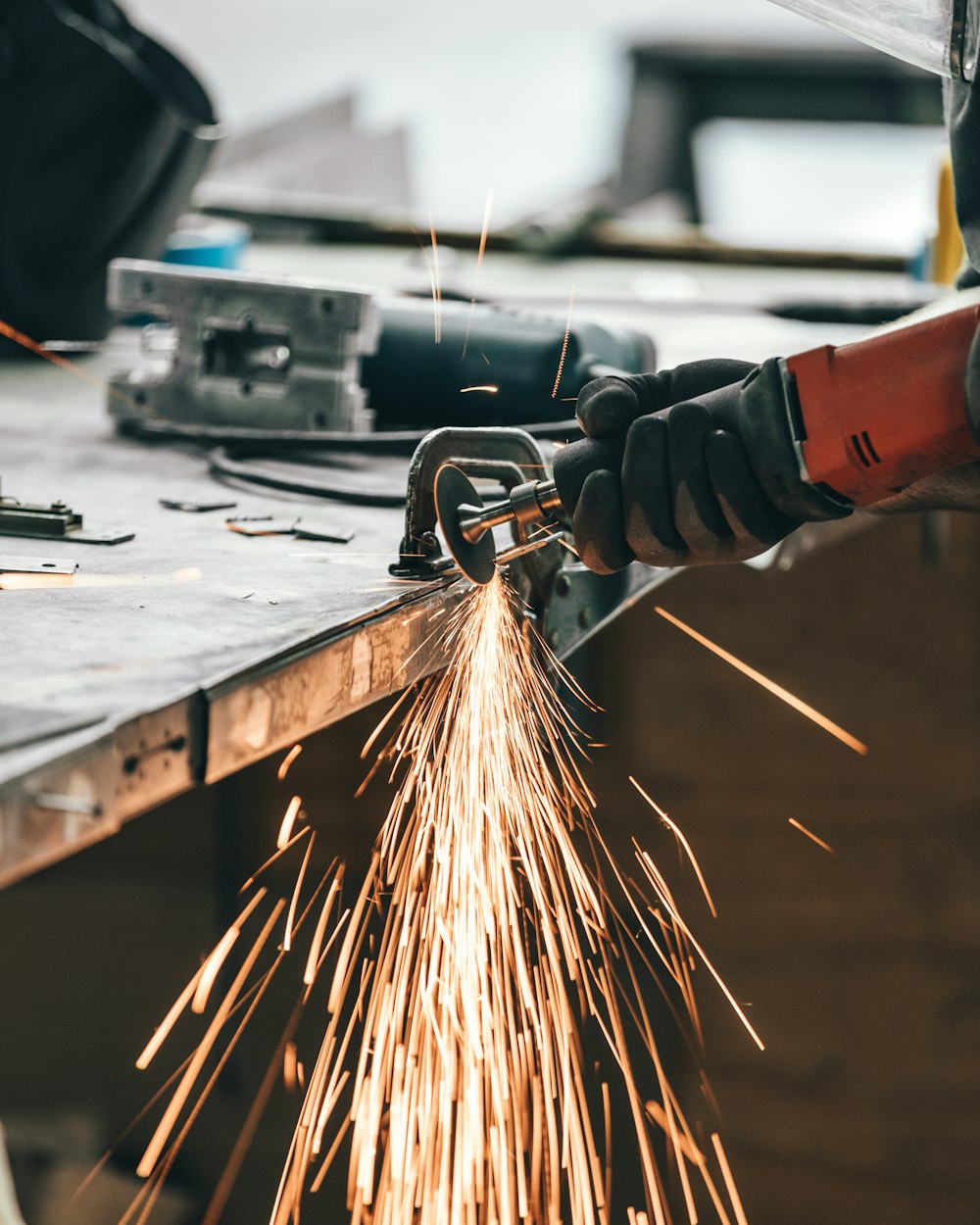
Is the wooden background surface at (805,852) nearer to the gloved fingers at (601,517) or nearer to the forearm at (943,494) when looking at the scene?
the forearm at (943,494)

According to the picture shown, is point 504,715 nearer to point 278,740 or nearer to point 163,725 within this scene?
point 278,740

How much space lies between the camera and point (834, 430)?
101 cm

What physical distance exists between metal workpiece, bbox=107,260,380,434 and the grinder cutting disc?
21.6 inches

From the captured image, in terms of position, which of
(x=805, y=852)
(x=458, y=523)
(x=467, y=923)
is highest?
(x=458, y=523)

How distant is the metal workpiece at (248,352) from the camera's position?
159 centimetres

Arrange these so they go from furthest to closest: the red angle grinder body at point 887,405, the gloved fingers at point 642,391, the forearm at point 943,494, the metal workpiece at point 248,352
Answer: the metal workpiece at point 248,352 < the forearm at point 943,494 < the gloved fingers at point 642,391 < the red angle grinder body at point 887,405

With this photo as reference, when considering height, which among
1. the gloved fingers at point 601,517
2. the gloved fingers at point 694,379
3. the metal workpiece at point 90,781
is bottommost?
the metal workpiece at point 90,781

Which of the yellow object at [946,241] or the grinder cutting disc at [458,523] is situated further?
the yellow object at [946,241]

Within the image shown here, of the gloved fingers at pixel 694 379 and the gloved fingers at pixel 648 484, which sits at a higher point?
the gloved fingers at pixel 694 379

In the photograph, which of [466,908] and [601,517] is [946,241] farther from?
[601,517]

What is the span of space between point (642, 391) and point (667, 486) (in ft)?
0.41

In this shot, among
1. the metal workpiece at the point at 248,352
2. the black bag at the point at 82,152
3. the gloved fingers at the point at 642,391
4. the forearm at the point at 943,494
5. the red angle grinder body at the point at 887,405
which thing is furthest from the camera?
the black bag at the point at 82,152

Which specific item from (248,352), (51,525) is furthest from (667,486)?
(248,352)

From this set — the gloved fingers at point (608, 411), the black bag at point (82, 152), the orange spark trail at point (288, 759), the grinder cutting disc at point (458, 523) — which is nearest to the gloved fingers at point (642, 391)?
the gloved fingers at point (608, 411)
